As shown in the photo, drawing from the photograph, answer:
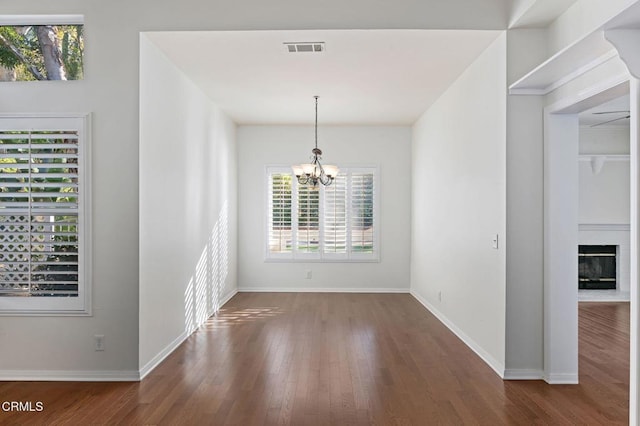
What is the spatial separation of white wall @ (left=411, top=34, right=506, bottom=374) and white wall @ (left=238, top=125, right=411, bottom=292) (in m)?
1.00

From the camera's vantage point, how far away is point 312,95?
595 centimetres

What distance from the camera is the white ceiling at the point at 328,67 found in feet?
13.1

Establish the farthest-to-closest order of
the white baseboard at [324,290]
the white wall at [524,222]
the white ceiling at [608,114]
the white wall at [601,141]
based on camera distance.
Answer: the white baseboard at [324,290] < the white wall at [601,141] < the white ceiling at [608,114] < the white wall at [524,222]

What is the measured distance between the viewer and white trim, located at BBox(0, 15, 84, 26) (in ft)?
12.6

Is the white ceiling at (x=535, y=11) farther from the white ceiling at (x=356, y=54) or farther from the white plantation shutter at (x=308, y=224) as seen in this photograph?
the white plantation shutter at (x=308, y=224)

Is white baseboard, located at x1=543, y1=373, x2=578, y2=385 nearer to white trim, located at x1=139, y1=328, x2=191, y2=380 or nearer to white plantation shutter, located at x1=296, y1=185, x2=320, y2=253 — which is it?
white trim, located at x1=139, y1=328, x2=191, y2=380

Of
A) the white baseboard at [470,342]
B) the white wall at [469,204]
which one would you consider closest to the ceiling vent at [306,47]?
the white wall at [469,204]

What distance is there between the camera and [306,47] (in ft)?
13.8

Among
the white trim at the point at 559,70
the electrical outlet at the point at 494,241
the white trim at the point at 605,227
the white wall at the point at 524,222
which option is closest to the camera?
the white trim at the point at 559,70

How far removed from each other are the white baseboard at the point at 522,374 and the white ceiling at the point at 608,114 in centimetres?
351

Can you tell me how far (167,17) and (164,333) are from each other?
2.90 m

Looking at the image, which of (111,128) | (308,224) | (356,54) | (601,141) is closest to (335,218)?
(308,224)

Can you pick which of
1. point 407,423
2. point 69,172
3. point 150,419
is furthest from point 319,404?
point 69,172

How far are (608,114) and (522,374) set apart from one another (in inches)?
174
